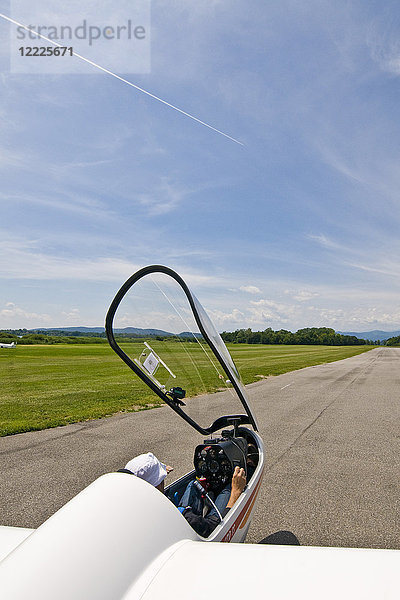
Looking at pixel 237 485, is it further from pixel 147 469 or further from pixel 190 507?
pixel 147 469

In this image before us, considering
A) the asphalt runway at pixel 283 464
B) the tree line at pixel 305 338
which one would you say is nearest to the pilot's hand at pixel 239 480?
the asphalt runway at pixel 283 464

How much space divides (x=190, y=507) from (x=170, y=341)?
1135 millimetres

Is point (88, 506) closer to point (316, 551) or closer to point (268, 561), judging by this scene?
point (268, 561)

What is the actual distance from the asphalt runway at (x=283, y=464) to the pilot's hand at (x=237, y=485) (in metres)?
0.53

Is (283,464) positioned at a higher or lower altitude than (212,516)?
lower

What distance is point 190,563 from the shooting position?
4.18 ft

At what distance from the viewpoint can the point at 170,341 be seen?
9.06 feet

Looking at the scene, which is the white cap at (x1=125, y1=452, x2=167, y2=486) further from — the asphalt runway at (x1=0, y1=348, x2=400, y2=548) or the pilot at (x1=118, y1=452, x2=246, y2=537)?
the asphalt runway at (x1=0, y1=348, x2=400, y2=548)

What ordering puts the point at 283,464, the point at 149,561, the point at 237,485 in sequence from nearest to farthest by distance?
the point at 149,561 → the point at 237,485 → the point at 283,464

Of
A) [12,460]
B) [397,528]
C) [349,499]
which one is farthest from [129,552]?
[12,460]

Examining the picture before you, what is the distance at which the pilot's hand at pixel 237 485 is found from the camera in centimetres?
288

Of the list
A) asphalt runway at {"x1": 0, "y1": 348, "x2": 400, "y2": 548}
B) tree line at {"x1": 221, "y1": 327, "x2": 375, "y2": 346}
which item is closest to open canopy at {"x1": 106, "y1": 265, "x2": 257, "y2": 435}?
asphalt runway at {"x1": 0, "y1": 348, "x2": 400, "y2": 548}

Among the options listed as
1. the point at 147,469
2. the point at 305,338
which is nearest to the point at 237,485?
the point at 147,469

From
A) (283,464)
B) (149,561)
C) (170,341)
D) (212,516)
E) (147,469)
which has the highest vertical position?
(170,341)
